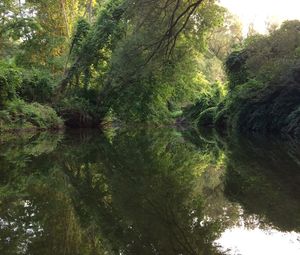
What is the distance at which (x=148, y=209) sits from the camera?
14.4ft

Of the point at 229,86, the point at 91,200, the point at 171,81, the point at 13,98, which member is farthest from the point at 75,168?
the point at 229,86

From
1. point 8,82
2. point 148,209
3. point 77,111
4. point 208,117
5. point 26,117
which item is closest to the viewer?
point 148,209

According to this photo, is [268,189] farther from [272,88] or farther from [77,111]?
[77,111]

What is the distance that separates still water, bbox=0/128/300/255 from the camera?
3320 millimetres

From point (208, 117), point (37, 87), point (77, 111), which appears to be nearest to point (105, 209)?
point (77, 111)

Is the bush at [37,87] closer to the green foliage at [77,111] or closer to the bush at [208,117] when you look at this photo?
the green foliage at [77,111]

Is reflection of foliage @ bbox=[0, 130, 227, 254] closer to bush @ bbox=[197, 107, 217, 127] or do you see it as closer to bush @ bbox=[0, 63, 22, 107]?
bush @ bbox=[0, 63, 22, 107]

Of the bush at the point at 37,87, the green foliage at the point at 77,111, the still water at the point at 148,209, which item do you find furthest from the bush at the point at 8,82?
the still water at the point at 148,209

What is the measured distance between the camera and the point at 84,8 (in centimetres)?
3266

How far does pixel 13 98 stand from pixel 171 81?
8.88 metres

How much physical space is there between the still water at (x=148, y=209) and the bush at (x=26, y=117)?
10.9m

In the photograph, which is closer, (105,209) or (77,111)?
(105,209)

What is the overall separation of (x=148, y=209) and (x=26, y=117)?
647 inches

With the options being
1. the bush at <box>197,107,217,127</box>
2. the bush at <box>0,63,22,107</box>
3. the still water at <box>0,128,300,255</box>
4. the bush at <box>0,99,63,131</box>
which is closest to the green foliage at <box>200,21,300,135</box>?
the bush at <box>197,107,217,127</box>
